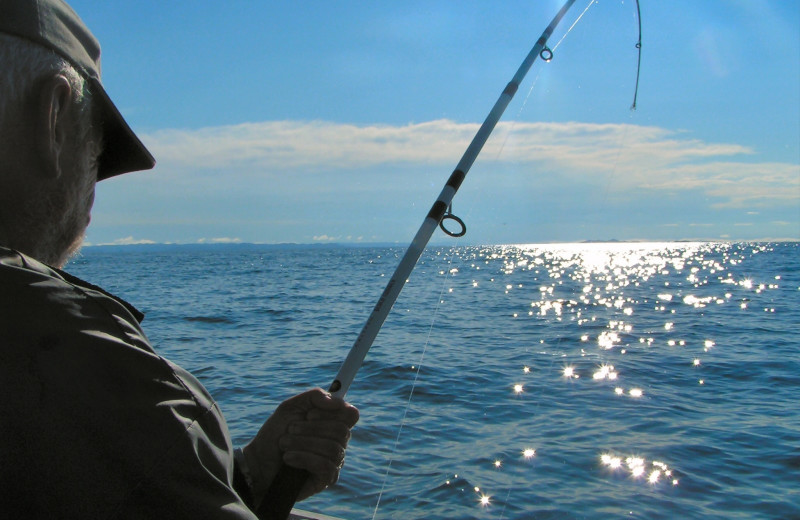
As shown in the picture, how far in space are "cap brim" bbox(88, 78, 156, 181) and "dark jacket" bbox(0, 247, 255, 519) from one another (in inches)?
18.9

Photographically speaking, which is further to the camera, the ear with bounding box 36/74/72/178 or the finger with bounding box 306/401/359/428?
the finger with bounding box 306/401/359/428

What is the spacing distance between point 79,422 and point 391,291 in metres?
1.45

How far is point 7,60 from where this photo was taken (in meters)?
1.12

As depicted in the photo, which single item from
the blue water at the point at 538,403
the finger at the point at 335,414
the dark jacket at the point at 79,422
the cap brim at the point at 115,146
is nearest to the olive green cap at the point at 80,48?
the cap brim at the point at 115,146

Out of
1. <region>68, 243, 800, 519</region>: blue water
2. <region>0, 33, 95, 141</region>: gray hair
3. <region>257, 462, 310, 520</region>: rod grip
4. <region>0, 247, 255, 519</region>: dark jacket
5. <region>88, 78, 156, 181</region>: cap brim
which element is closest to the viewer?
<region>0, 247, 255, 519</region>: dark jacket

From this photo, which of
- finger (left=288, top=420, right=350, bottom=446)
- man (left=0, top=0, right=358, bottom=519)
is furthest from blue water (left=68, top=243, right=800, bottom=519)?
man (left=0, top=0, right=358, bottom=519)

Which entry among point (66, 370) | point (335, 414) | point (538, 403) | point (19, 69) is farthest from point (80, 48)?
point (538, 403)

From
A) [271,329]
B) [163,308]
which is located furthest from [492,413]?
[163,308]

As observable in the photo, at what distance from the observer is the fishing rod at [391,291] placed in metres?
1.63

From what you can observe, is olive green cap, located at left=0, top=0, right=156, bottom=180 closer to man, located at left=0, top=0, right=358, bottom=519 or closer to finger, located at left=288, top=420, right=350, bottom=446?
man, located at left=0, top=0, right=358, bottom=519

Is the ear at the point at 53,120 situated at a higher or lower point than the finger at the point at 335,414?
higher

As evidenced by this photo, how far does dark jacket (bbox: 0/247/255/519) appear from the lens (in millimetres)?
890

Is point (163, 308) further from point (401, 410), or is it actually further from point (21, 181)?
point (21, 181)

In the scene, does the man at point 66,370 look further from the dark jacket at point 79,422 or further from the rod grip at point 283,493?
the rod grip at point 283,493
